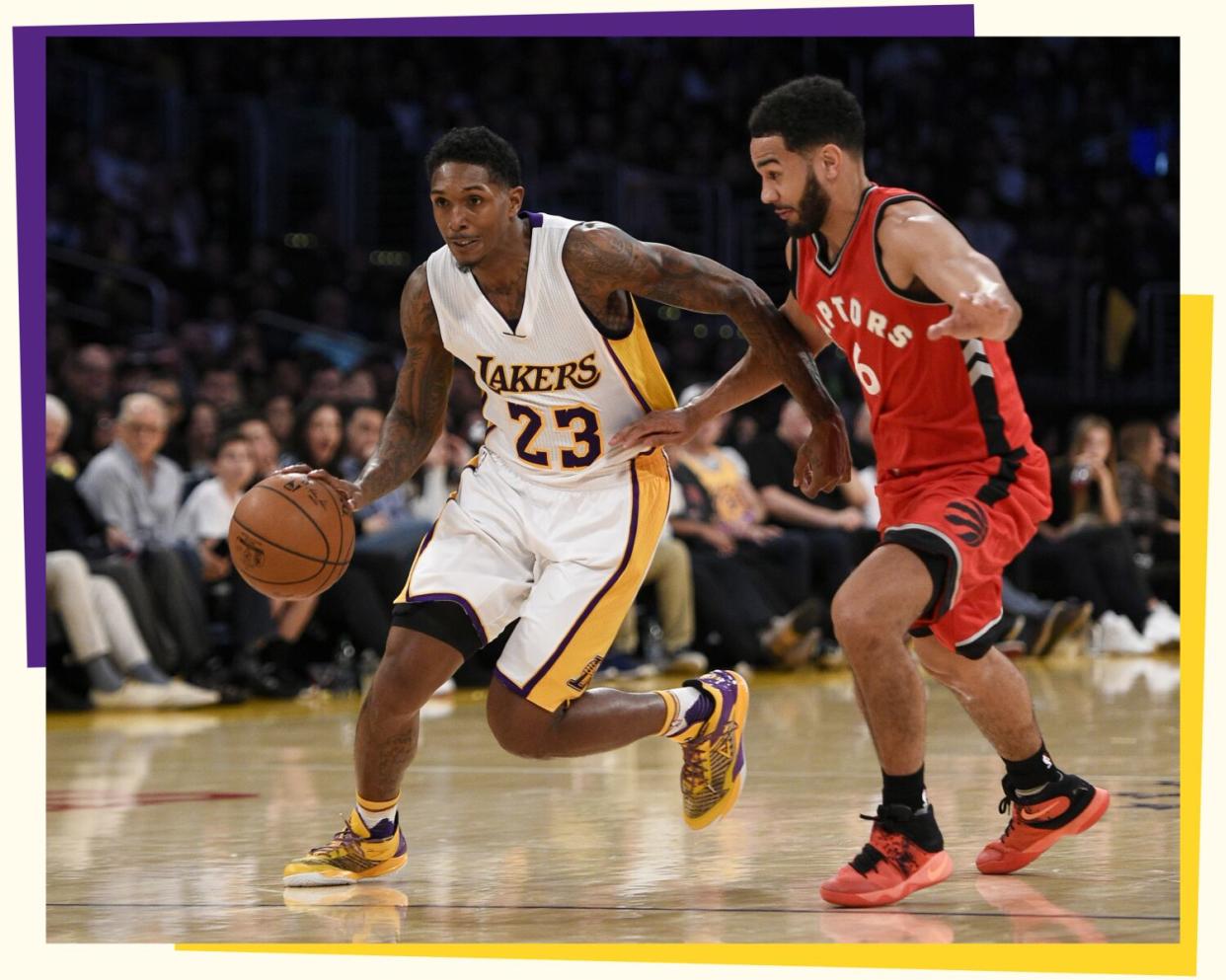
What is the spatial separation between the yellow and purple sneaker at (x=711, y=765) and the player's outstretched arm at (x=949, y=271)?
1.45m

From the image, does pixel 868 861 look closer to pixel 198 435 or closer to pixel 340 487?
pixel 340 487

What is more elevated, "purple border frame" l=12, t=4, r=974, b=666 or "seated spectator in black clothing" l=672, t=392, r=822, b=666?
"purple border frame" l=12, t=4, r=974, b=666

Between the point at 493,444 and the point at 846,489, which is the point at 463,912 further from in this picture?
the point at 846,489

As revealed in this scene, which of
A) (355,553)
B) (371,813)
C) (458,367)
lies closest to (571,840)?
(371,813)

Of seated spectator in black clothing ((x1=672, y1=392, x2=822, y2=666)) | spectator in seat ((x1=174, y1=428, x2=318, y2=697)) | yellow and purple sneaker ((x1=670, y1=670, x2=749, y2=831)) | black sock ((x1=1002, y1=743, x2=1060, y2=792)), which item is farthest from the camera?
seated spectator in black clothing ((x1=672, y1=392, x2=822, y2=666))

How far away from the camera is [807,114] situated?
437 cm

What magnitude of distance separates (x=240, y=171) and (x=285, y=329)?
65.4 inches

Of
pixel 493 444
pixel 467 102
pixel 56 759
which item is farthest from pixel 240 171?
pixel 493 444

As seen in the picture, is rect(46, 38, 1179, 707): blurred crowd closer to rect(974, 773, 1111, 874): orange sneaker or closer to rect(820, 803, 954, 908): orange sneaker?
rect(974, 773, 1111, 874): orange sneaker

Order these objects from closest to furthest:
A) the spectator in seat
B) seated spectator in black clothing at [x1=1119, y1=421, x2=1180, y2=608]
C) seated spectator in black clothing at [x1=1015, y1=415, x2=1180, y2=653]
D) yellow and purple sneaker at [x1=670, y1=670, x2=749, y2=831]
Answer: yellow and purple sneaker at [x1=670, y1=670, x2=749, y2=831]
the spectator in seat
seated spectator in black clothing at [x1=1015, y1=415, x2=1180, y2=653]
seated spectator in black clothing at [x1=1119, y1=421, x2=1180, y2=608]

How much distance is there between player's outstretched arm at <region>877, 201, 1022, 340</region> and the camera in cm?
385

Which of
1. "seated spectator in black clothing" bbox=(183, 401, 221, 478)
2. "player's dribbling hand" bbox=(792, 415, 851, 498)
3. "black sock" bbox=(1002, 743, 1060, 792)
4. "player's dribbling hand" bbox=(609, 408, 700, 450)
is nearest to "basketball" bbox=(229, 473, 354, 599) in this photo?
"player's dribbling hand" bbox=(609, 408, 700, 450)

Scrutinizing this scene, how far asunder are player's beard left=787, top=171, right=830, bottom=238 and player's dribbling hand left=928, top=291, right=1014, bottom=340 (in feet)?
2.16

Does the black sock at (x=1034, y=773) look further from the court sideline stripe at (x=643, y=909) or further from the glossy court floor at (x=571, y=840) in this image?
the court sideline stripe at (x=643, y=909)
